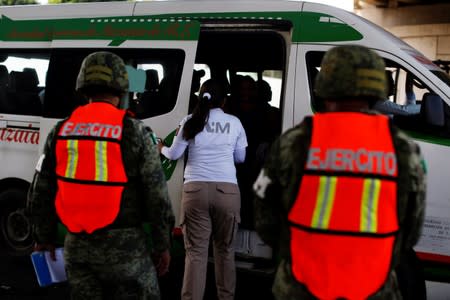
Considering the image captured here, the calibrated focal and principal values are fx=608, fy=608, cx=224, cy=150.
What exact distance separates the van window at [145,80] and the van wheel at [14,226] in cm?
98

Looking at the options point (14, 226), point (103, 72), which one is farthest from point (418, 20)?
point (103, 72)

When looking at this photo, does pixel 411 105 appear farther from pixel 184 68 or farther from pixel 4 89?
pixel 4 89

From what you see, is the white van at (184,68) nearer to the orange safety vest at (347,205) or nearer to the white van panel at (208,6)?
the white van panel at (208,6)

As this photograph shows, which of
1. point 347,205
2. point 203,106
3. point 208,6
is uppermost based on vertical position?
point 208,6

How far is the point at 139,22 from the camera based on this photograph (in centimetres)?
520

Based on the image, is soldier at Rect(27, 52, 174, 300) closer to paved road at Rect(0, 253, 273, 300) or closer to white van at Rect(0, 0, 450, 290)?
white van at Rect(0, 0, 450, 290)

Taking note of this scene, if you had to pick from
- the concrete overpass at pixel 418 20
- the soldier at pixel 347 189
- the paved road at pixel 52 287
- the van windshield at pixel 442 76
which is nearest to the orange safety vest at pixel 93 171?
the soldier at pixel 347 189

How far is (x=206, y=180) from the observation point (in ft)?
14.4

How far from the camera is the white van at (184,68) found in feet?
14.1

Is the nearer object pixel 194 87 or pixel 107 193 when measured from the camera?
pixel 107 193

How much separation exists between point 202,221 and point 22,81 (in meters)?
2.78

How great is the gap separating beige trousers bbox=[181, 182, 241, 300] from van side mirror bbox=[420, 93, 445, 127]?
4.74 ft

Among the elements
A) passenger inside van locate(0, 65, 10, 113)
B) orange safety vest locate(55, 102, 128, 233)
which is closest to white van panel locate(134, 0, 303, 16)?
passenger inside van locate(0, 65, 10, 113)

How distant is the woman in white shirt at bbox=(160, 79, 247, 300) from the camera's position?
4.36m
